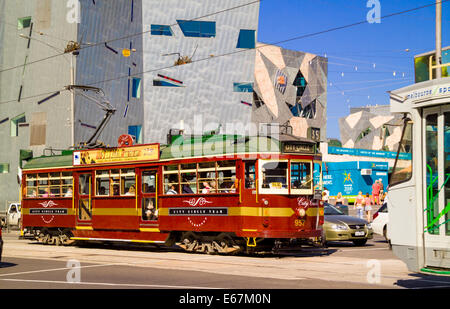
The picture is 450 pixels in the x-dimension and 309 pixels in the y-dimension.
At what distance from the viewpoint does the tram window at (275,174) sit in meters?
17.5

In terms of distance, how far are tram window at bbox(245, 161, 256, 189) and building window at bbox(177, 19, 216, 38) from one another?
103 ft

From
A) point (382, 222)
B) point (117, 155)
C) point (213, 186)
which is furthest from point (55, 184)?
point (382, 222)

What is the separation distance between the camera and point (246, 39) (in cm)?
4966

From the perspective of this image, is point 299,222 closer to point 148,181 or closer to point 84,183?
point 148,181

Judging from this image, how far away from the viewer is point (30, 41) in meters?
43.3

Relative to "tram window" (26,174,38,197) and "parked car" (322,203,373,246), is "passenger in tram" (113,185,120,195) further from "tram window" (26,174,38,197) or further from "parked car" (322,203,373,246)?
"parked car" (322,203,373,246)

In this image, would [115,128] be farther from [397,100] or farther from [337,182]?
[397,100]

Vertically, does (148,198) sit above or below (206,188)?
below

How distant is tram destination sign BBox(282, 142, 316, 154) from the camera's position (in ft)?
57.7

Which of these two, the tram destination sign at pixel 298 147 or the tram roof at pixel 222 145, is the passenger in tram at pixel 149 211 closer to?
the tram roof at pixel 222 145

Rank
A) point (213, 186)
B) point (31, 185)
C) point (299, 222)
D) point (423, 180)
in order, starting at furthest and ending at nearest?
point (31, 185) < point (213, 186) < point (299, 222) < point (423, 180)

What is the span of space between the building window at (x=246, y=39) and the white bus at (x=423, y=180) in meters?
39.6

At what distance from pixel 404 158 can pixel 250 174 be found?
7408 millimetres
